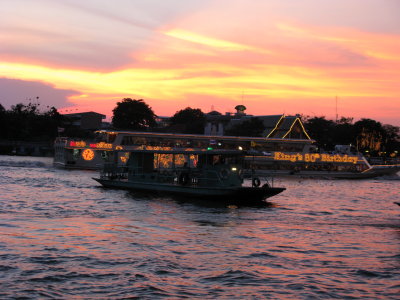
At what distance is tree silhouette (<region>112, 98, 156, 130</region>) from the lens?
137375 mm

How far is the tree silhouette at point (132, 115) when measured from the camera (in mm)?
137375

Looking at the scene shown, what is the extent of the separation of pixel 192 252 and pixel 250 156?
231ft

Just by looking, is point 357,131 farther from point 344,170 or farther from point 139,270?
point 139,270

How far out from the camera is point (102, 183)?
4681 centimetres

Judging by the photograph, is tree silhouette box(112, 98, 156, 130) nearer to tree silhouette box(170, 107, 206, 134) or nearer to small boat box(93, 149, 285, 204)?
tree silhouette box(170, 107, 206, 134)

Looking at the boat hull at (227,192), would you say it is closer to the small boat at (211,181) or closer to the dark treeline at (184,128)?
the small boat at (211,181)

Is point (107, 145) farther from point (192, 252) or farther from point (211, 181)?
point (192, 252)

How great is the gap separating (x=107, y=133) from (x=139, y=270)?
66698mm

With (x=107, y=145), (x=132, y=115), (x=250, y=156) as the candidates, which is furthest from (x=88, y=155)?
(x=132, y=115)

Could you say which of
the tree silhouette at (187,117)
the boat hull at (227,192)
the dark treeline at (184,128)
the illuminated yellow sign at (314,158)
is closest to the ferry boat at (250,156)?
the illuminated yellow sign at (314,158)

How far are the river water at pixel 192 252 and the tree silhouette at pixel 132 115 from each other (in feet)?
342

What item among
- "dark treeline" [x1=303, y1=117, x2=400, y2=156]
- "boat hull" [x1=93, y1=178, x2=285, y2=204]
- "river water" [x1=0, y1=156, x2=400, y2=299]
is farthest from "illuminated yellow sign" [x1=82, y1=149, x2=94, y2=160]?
"dark treeline" [x1=303, y1=117, x2=400, y2=156]

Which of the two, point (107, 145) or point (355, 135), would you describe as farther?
point (355, 135)

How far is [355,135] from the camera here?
460 feet
